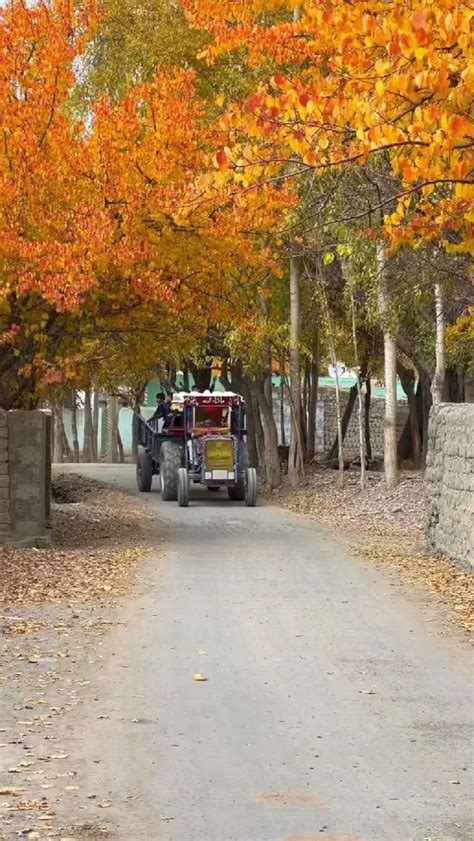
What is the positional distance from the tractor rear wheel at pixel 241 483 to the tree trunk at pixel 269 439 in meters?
3.31

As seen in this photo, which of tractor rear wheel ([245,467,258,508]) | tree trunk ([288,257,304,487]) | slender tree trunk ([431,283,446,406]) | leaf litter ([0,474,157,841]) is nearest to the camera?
leaf litter ([0,474,157,841])

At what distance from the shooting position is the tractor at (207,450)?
24922 millimetres

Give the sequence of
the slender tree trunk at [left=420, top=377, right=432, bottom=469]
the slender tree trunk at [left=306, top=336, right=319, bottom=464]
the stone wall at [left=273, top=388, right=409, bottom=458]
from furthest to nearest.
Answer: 1. the stone wall at [left=273, top=388, right=409, bottom=458]
2. the slender tree trunk at [left=306, top=336, right=319, bottom=464]
3. the slender tree trunk at [left=420, top=377, right=432, bottom=469]

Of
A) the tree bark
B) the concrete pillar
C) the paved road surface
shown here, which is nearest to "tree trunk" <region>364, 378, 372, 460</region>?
the tree bark

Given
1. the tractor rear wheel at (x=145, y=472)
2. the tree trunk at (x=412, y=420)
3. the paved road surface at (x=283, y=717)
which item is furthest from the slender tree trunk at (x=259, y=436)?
the paved road surface at (x=283, y=717)

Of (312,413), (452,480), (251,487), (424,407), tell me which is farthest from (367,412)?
(452,480)

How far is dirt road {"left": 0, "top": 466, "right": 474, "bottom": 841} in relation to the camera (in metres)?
5.49

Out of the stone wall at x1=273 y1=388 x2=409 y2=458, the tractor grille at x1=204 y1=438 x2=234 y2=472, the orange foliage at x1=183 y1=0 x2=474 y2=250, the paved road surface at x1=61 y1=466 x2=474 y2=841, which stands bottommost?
the paved road surface at x1=61 y1=466 x2=474 y2=841

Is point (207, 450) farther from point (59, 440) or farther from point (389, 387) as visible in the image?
point (59, 440)

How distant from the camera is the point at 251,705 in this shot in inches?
298

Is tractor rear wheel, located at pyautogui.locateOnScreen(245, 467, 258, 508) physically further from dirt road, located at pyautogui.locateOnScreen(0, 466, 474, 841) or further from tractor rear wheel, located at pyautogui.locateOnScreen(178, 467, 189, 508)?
dirt road, located at pyautogui.locateOnScreen(0, 466, 474, 841)

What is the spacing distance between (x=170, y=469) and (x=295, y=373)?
12.3ft

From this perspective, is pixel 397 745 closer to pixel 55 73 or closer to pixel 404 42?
pixel 404 42

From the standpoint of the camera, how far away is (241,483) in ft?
83.8
